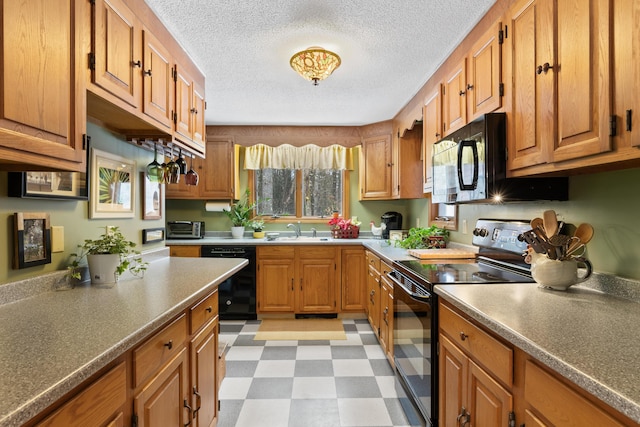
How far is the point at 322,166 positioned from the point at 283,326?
6.60ft

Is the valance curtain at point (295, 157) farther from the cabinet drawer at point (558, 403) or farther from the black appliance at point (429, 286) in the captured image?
the cabinet drawer at point (558, 403)

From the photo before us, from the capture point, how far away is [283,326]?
11.9 feet

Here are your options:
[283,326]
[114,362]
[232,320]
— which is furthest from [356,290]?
[114,362]

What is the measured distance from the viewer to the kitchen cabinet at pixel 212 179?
165 inches

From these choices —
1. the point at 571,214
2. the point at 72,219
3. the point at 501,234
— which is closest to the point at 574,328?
the point at 571,214

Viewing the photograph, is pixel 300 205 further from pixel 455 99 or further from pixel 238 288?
pixel 455 99

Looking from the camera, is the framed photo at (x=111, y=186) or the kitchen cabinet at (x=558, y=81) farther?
the framed photo at (x=111, y=186)

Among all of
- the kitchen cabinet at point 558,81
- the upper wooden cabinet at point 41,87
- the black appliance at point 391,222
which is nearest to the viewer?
the upper wooden cabinet at point 41,87

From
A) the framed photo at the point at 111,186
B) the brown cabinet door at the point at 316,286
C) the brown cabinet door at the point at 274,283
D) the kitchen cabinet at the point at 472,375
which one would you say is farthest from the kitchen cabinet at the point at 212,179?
the kitchen cabinet at the point at 472,375

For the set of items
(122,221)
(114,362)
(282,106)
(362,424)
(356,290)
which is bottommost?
(362,424)

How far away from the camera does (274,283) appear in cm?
379

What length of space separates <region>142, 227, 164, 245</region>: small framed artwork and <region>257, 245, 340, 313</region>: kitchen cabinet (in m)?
1.41

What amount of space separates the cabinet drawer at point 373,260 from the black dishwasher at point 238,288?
1243 millimetres

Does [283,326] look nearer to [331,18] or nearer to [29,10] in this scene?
[331,18]
